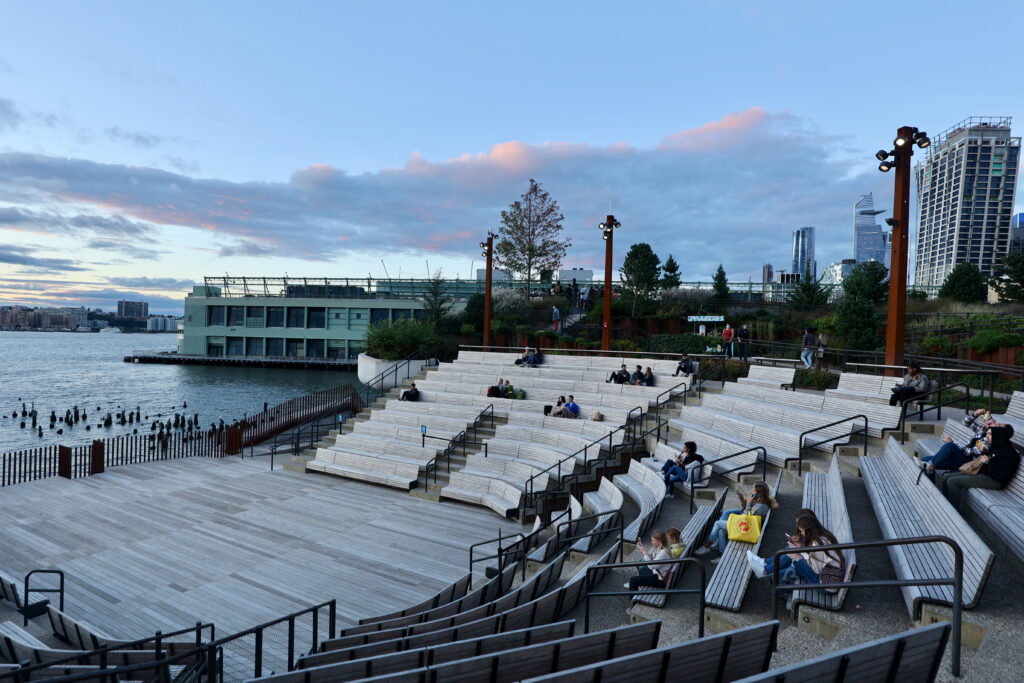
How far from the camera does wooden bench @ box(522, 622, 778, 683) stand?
3.61 m

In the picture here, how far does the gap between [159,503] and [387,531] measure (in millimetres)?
6572

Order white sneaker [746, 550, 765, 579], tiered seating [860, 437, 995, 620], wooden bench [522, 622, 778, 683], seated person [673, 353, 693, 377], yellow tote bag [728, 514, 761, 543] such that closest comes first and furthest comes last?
wooden bench [522, 622, 778, 683]
tiered seating [860, 437, 995, 620]
white sneaker [746, 550, 765, 579]
yellow tote bag [728, 514, 761, 543]
seated person [673, 353, 693, 377]

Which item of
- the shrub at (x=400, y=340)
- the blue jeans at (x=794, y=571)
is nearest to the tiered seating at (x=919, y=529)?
the blue jeans at (x=794, y=571)

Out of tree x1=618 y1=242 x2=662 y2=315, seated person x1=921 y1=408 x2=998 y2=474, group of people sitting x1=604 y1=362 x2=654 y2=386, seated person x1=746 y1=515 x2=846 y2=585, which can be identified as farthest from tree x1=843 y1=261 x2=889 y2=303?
seated person x1=746 y1=515 x2=846 y2=585

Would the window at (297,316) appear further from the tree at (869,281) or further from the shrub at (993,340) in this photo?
the shrub at (993,340)

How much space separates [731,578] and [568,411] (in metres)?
11.8

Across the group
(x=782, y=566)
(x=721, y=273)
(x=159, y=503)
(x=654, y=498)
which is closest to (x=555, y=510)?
(x=654, y=498)

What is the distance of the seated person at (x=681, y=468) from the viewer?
37.7 ft

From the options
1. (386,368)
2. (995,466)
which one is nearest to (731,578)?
(995,466)

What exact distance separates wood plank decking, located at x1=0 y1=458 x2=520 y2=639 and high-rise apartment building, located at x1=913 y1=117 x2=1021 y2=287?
6131 inches

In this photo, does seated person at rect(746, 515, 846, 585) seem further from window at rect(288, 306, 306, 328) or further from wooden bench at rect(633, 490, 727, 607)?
window at rect(288, 306, 306, 328)

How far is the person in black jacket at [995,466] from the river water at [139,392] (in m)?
32.8

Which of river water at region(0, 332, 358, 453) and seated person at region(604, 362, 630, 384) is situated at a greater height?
seated person at region(604, 362, 630, 384)

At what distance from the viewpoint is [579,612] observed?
22.8 feet
